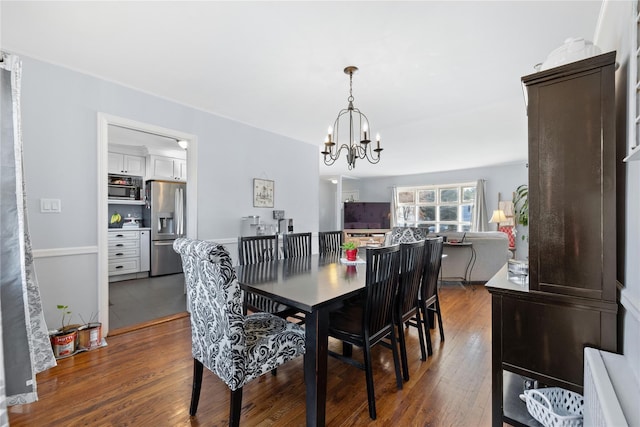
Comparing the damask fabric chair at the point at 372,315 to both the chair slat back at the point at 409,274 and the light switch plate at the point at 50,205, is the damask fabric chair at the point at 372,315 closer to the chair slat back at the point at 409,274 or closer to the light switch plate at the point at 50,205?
the chair slat back at the point at 409,274

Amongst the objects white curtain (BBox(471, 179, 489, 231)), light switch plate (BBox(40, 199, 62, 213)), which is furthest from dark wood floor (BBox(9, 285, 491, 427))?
white curtain (BBox(471, 179, 489, 231))

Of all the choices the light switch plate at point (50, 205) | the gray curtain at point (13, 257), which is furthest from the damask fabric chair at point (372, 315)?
the light switch plate at point (50, 205)

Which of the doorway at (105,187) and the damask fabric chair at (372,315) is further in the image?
the doorway at (105,187)

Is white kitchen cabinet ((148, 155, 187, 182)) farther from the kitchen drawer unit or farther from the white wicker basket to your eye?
the white wicker basket

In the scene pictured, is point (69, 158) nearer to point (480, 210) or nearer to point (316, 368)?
point (316, 368)

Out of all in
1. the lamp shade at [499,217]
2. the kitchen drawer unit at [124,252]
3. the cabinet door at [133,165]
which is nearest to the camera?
the kitchen drawer unit at [124,252]

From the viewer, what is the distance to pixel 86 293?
256 cm

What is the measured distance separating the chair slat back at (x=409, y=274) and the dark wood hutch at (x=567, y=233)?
685mm

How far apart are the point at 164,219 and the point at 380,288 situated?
4.72m

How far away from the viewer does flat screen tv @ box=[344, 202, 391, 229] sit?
8.60 m

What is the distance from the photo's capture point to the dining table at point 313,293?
4.75 feet

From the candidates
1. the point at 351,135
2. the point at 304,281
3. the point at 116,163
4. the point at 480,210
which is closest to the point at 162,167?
the point at 116,163

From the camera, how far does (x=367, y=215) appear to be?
8.65 m

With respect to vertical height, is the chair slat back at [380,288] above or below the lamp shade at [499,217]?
below
